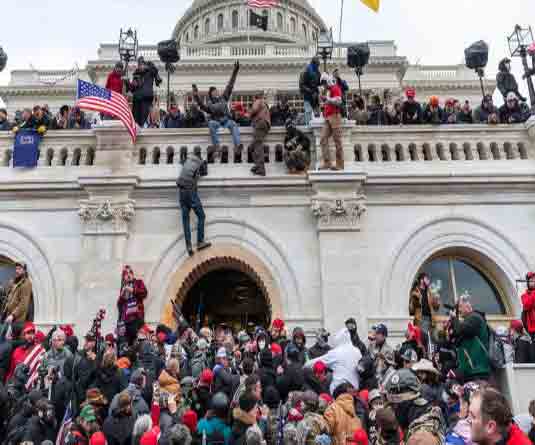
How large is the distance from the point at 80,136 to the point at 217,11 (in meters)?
78.4

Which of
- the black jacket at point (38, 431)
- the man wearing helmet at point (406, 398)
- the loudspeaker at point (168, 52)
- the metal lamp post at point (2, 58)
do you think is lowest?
the black jacket at point (38, 431)

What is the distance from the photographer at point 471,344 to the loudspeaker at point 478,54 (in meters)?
12.6

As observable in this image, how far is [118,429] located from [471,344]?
578 cm

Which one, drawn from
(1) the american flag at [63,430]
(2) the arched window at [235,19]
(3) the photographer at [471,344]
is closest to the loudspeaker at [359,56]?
(3) the photographer at [471,344]

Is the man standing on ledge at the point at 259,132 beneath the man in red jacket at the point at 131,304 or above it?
above

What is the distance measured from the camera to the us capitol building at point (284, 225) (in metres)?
12.9

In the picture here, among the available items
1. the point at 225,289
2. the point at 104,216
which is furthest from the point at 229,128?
the point at 225,289

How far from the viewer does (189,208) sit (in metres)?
13.3

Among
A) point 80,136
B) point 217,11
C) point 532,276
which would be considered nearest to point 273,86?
point 80,136

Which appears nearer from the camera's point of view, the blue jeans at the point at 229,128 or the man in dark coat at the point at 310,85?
the blue jeans at the point at 229,128

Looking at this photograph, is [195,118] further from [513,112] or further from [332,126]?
[513,112]

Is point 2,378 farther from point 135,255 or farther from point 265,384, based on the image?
point 265,384

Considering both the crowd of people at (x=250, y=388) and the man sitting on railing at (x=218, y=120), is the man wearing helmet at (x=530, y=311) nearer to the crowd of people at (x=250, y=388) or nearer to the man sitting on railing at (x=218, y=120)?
the crowd of people at (x=250, y=388)

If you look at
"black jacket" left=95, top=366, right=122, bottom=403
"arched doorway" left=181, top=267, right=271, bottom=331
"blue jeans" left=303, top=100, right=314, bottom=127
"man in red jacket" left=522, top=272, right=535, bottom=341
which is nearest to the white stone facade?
"blue jeans" left=303, top=100, right=314, bottom=127
